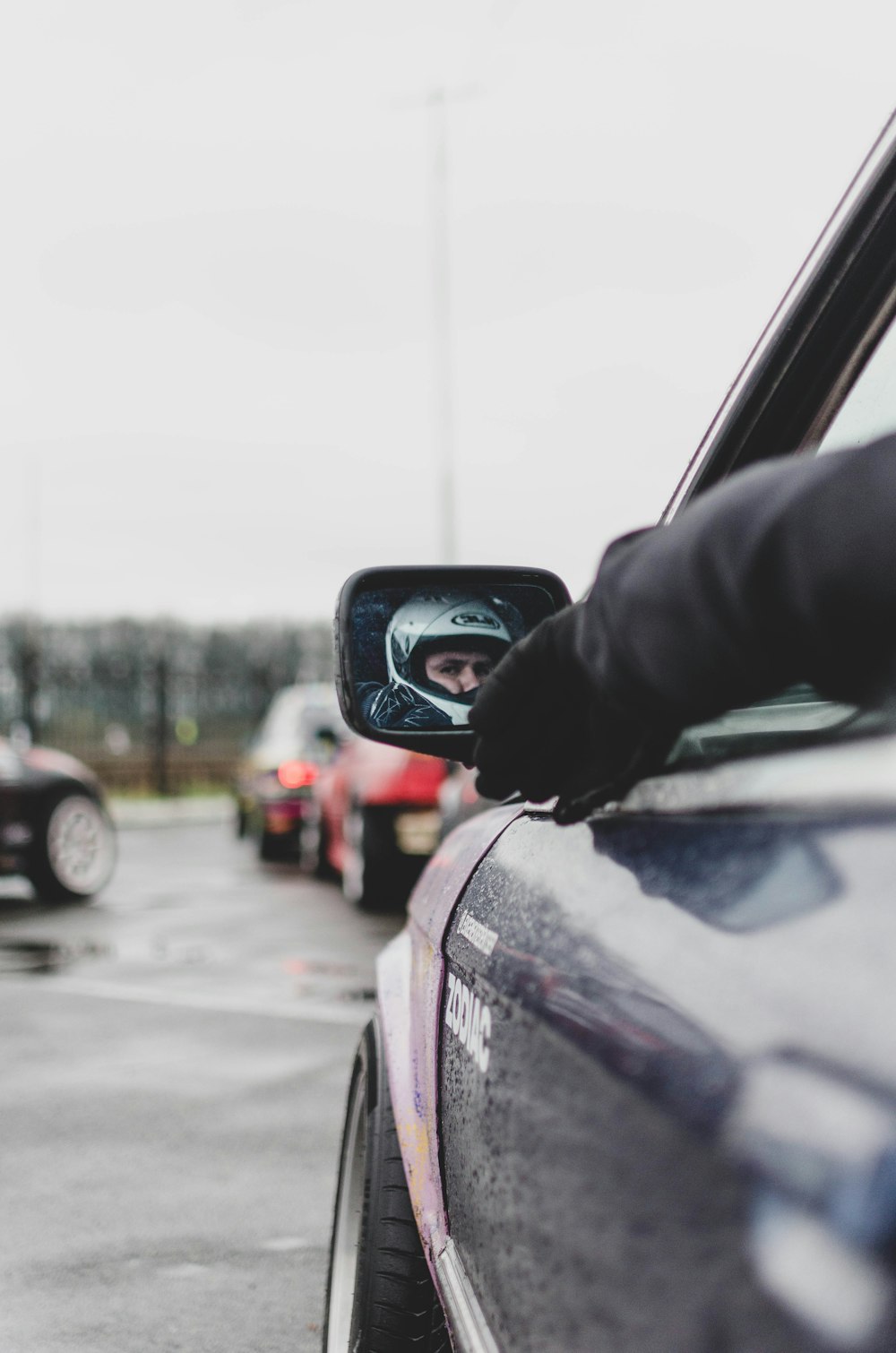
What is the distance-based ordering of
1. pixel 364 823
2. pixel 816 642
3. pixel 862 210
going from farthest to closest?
pixel 364 823, pixel 862 210, pixel 816 642

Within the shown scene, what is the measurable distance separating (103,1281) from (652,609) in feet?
10.0

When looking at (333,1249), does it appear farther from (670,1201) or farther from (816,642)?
(816,642)

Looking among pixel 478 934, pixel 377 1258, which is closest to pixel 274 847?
pixel 377 1258

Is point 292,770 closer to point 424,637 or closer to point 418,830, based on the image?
point 418,830

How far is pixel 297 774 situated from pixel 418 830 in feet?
15.1

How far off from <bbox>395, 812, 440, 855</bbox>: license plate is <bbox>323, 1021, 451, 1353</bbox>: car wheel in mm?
7844

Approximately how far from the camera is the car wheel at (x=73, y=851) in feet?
38.6

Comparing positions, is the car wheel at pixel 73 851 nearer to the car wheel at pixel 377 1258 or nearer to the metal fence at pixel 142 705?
the car wheel at pixel 377 1258

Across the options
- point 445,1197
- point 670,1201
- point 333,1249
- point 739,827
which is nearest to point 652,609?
point 739,827

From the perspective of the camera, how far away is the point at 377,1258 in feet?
7.25

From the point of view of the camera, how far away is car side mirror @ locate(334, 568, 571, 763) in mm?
1946

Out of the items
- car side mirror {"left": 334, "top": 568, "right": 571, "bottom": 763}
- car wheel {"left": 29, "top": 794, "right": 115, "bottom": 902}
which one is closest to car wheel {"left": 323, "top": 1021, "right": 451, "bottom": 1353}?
car side mirror {"left": 334, "top": 568, "right": 571, "bottom": 763}

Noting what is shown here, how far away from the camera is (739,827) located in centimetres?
109

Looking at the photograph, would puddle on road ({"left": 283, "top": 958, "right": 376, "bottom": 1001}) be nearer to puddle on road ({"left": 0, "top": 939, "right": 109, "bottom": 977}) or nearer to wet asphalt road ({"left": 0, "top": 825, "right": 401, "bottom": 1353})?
wet asphalt road ({"left": 0, "top": 825, "right": 401, "bottom": 1353})
